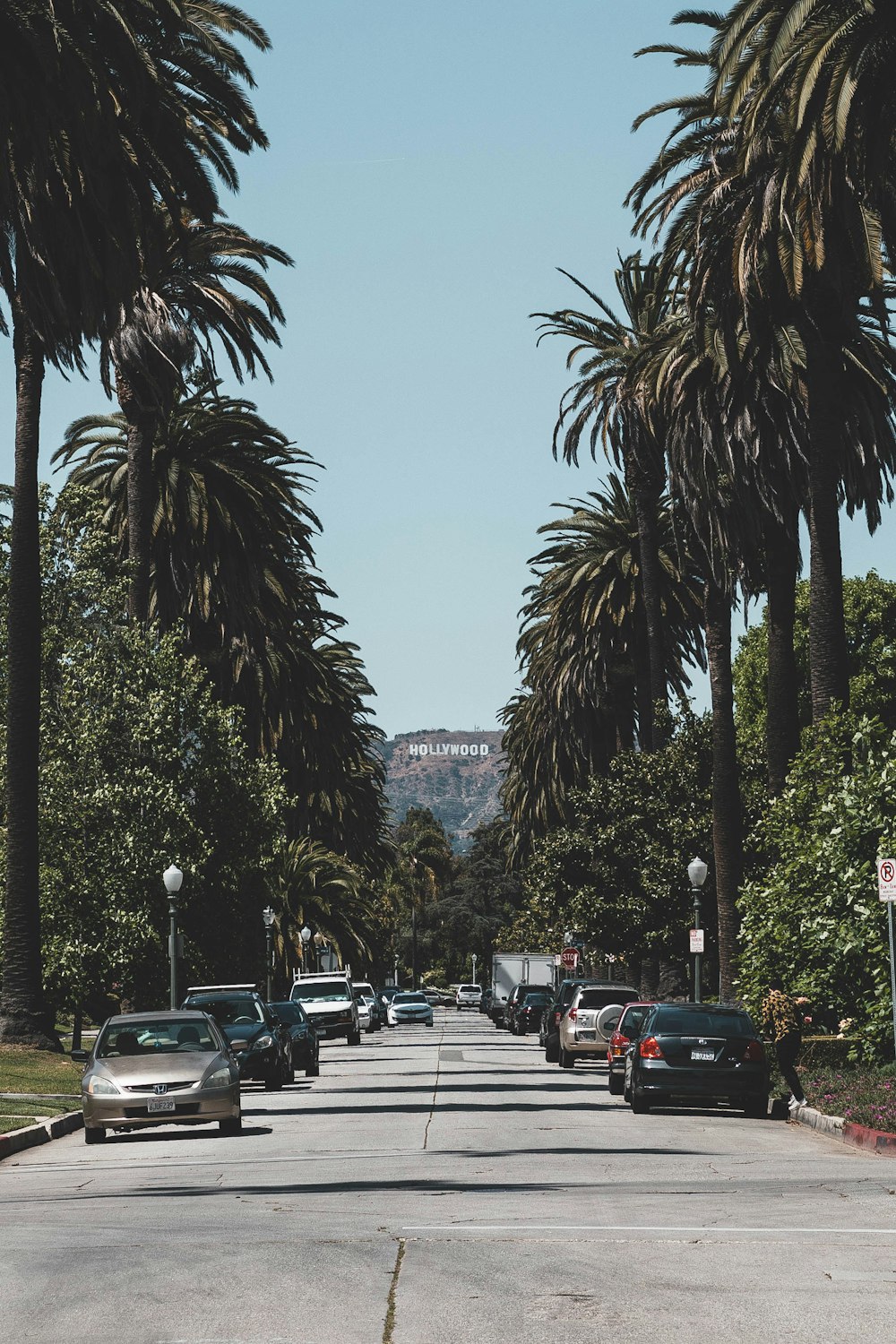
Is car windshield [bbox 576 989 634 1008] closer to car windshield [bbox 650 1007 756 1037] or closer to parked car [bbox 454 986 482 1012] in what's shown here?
car windshield [bbox 650 1007 756 1037]

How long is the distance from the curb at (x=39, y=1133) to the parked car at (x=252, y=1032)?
7.16 m

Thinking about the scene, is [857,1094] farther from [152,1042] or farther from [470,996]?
[470,996]

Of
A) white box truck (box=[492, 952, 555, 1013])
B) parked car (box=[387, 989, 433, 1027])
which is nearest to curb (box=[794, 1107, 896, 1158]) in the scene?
white box truck (box=[492, 952, 555, 1013])

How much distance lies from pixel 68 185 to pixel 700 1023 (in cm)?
1346

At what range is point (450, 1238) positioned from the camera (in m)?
11.3

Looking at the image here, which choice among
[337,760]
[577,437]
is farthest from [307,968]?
[577,437]

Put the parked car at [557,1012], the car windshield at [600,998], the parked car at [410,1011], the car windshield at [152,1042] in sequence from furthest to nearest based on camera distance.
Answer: the parked car at [410,1011]
the parked car at [557,1012]
the car windshield at [600,998]
the car windshield at [152,1042]

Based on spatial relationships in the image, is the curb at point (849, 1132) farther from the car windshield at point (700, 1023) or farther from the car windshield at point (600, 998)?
the car windshield at point (600, 998)

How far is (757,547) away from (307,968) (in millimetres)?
54988

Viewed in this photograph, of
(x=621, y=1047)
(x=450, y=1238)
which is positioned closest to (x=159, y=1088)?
(x=450, y=1238)

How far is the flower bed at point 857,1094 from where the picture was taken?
19734mm

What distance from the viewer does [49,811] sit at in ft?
124

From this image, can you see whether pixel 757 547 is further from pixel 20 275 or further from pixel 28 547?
pixel 20 275

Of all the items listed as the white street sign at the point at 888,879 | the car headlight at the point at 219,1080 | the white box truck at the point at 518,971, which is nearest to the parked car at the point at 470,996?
the white box truck at the point at 518,971
